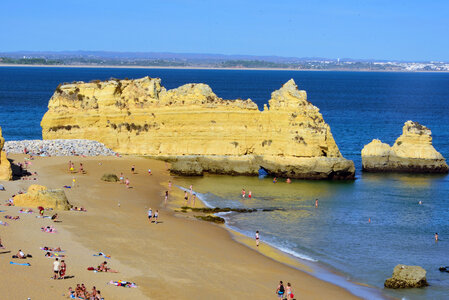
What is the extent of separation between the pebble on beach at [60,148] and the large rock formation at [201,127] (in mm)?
1245

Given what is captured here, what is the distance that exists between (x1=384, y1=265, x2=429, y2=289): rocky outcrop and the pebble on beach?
104ft

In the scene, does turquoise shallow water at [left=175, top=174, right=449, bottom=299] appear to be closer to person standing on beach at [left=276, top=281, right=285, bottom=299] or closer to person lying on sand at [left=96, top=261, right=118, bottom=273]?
person standing on beach at [left=276, top=281, right=285, bottom=299]

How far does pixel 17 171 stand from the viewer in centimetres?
4653

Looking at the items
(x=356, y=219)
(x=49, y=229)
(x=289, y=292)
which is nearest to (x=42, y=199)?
(x=49, y=229)

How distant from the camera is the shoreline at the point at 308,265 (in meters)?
28.6

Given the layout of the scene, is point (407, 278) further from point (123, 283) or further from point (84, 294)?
point (84, 294)

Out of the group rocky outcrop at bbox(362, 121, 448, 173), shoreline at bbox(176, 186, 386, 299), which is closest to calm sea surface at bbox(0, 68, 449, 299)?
shoreline at bbox(176, 186, 386, 299)

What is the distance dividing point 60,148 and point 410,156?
28.2 meters

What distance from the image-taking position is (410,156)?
2227 inches

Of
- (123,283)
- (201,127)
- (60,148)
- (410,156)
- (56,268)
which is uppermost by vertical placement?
(201,127)

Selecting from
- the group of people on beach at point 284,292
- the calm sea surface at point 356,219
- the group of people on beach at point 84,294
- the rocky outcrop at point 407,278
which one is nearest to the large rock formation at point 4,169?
the calm sea surface at point 356,219

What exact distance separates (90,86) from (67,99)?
2.18 metres

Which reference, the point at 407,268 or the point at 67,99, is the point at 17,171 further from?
the point at 407,268

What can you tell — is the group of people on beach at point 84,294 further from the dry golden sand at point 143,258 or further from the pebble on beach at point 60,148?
the pebble on beach at point 60,148
